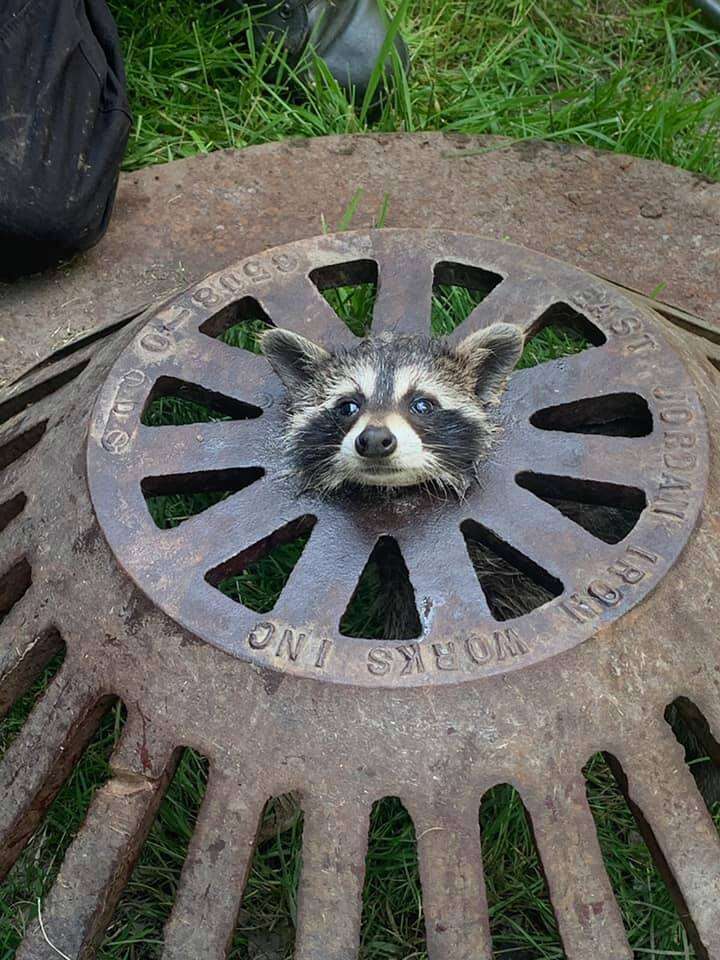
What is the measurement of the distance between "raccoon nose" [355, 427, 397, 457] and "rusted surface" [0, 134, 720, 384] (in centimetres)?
118

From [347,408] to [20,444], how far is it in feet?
2.30

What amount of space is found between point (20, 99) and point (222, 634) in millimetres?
1757

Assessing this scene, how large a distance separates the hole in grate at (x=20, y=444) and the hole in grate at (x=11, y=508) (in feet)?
0.44

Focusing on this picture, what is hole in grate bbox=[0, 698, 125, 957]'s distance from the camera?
214 centimetres

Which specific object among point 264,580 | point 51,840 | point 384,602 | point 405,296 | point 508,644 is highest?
point 405,296

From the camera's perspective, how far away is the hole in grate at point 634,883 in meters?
2.12

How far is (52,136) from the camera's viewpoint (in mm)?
2830

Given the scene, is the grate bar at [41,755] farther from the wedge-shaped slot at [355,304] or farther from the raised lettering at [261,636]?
the wedge-shaped slot at [355,304]

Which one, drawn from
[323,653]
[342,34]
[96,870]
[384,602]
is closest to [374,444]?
[323,653]

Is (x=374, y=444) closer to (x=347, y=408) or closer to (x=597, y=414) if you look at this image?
(x=347, y=408)

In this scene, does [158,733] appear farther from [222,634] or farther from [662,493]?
[662,493]

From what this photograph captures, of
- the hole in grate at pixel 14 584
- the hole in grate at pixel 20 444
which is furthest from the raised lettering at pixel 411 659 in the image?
the hole in grate at pixel 20 444

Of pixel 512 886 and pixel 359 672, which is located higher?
pixel 359 672

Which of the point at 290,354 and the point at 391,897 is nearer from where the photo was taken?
the point at 290,354
